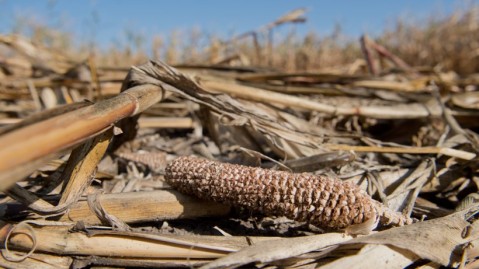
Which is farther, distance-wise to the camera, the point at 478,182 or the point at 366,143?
the point at 366,143

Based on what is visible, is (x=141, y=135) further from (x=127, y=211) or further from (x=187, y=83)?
(x=127, y=211)

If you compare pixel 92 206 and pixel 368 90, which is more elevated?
pixel 368 90

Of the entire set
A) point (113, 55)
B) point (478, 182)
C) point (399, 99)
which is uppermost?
point (113, 55)

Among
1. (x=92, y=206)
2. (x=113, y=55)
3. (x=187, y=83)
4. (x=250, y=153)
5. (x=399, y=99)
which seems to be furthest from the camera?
(x=113, y=55)

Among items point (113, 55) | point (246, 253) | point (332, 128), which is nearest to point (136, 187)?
point (246, 253)
